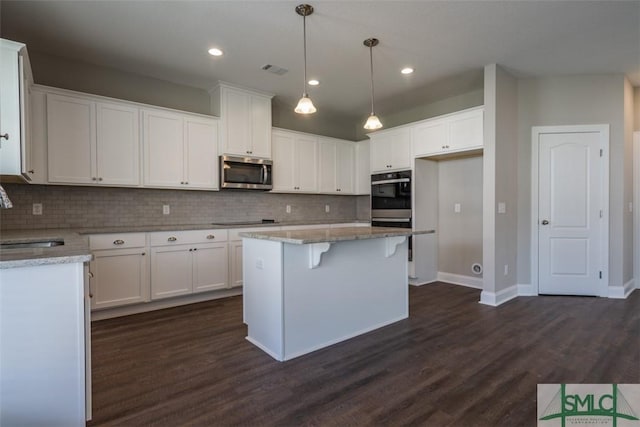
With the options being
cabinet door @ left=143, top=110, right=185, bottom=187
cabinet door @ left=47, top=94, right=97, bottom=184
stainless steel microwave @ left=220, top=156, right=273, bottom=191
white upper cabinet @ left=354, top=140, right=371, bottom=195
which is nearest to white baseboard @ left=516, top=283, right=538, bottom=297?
white upper cabinet @ left=354, top=140, right=371, bottom=195

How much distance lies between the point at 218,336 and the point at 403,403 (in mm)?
1703

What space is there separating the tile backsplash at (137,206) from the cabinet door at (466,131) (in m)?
2.42

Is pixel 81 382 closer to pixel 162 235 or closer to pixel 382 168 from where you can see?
pixel 162 235

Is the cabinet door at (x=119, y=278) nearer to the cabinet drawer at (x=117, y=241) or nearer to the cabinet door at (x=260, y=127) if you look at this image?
the cabinet drawer at (x=117, y=241)

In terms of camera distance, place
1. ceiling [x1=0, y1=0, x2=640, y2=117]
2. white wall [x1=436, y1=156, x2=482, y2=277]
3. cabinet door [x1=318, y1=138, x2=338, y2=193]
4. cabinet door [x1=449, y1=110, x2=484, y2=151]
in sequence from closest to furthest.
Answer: ceiling [x1=0, y1=0, x2=640, y2=117], cabinet door [x1=449, y1=110, x2=484, y2=151], white wall [x1=436, y1=156, x2=482, y2=277], cabinet door [x1=318, y1=138, x2=338, y2=193]

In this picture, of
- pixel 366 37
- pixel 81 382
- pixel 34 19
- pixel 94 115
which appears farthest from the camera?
pixel 94 115

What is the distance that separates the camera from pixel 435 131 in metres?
4.45

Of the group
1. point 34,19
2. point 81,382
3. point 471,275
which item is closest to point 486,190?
point 471,275

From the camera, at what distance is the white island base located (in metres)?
2.47

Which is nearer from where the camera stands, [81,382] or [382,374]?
[81,382]

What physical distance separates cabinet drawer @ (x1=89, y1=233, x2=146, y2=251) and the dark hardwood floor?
0.75 meters

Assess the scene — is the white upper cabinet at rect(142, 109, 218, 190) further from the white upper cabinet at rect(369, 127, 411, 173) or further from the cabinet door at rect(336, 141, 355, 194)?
the white upper cabinet at rect(369, 127, 411, 173)

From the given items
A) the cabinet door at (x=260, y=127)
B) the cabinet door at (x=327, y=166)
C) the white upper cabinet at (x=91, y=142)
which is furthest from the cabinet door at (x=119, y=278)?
the cabinet door at (x=327, y=166)

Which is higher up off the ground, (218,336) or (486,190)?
(486,190)
